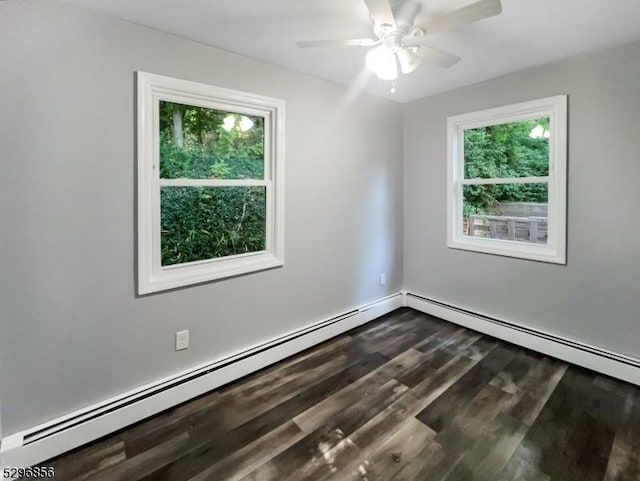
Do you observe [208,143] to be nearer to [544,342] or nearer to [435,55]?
[435,55]

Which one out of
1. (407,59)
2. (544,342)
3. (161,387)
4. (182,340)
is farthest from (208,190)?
(544,342)

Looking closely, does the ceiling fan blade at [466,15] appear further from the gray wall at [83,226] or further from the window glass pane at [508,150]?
the window glass pane at [508,150]

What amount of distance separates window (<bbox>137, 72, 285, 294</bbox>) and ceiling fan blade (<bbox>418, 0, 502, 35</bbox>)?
4.25ft

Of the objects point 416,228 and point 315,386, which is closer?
point 315,386

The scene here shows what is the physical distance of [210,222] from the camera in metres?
2.40

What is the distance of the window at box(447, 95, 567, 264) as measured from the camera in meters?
2.66

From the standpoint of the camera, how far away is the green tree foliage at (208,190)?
218 centimetres

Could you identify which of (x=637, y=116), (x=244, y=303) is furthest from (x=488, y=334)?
(x=244, y=303)

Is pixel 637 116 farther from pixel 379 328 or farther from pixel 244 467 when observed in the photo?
pixel 244 467

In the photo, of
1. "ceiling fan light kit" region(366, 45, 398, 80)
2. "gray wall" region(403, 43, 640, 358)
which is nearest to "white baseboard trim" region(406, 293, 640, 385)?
"gray wall" region(403, 43, 640, 358)

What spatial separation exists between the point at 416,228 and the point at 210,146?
7.62ft

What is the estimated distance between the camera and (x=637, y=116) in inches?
88.6

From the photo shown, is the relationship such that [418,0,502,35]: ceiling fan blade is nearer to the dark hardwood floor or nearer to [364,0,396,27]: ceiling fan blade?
[364,0,396,27]: ceiling fan blade

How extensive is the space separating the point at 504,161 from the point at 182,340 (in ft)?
9.97
